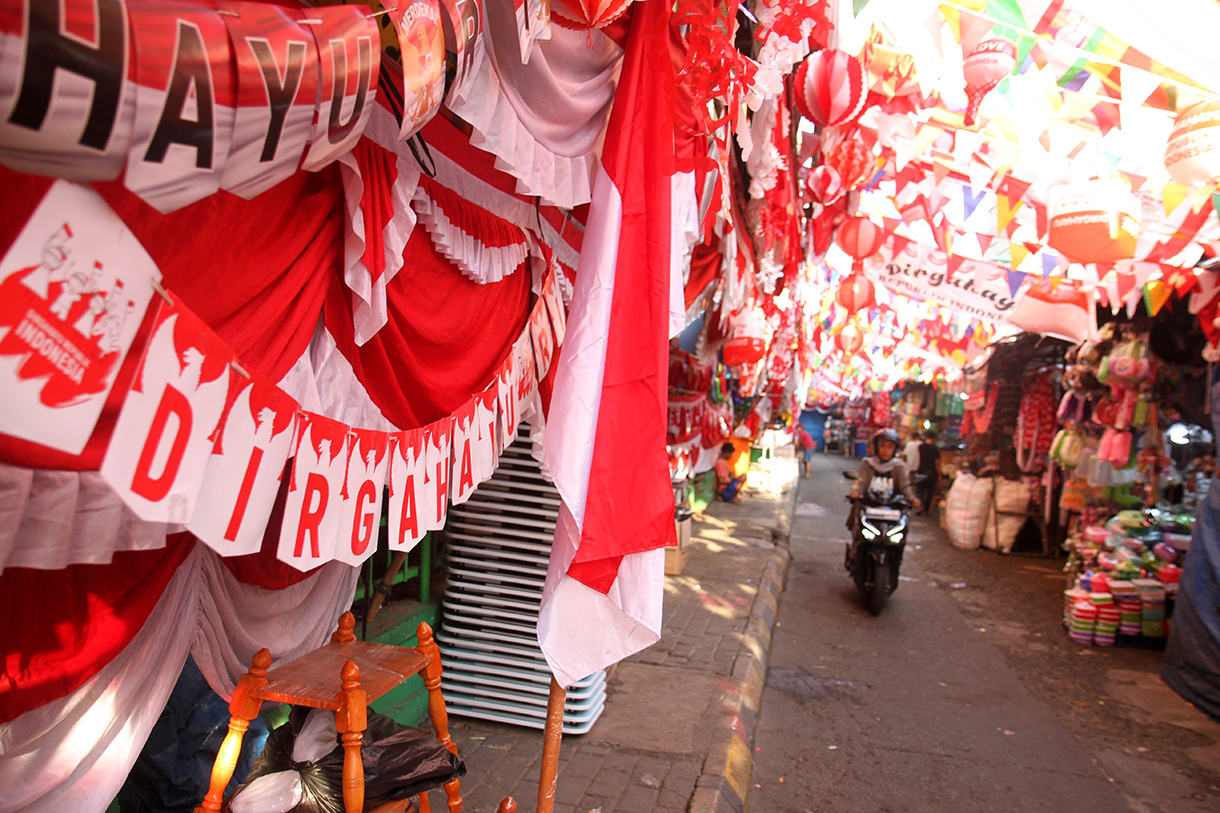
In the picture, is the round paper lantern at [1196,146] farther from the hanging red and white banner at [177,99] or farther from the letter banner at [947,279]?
the hanging red and white banner at [177,99]

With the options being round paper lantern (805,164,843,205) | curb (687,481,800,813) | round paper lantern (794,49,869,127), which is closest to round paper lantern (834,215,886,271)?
round paper lantern (805,164,843,205)

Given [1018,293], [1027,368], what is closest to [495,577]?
[1018,293]

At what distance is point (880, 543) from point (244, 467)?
759cm

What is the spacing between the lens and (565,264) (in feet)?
10.1

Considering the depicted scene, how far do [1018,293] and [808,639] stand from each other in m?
4.96

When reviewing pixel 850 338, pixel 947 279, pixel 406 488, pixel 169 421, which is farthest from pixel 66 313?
pixel 850 338

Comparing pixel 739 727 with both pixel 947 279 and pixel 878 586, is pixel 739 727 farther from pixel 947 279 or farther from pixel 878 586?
pixel 947 279

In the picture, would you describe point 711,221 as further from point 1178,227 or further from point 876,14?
point 1178,227

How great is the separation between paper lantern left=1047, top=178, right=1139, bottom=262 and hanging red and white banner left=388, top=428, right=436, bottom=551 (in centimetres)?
466

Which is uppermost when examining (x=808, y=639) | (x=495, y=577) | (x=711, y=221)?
(x=711, y=221)

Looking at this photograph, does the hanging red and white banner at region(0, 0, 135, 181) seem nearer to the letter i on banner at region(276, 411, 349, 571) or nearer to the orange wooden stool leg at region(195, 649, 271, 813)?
the letter i on banner at region(276, 411, 349, 571)

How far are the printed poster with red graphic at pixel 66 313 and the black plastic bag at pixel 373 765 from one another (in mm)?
1388

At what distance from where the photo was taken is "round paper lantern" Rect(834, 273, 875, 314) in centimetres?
809

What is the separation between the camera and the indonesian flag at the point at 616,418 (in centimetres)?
204
